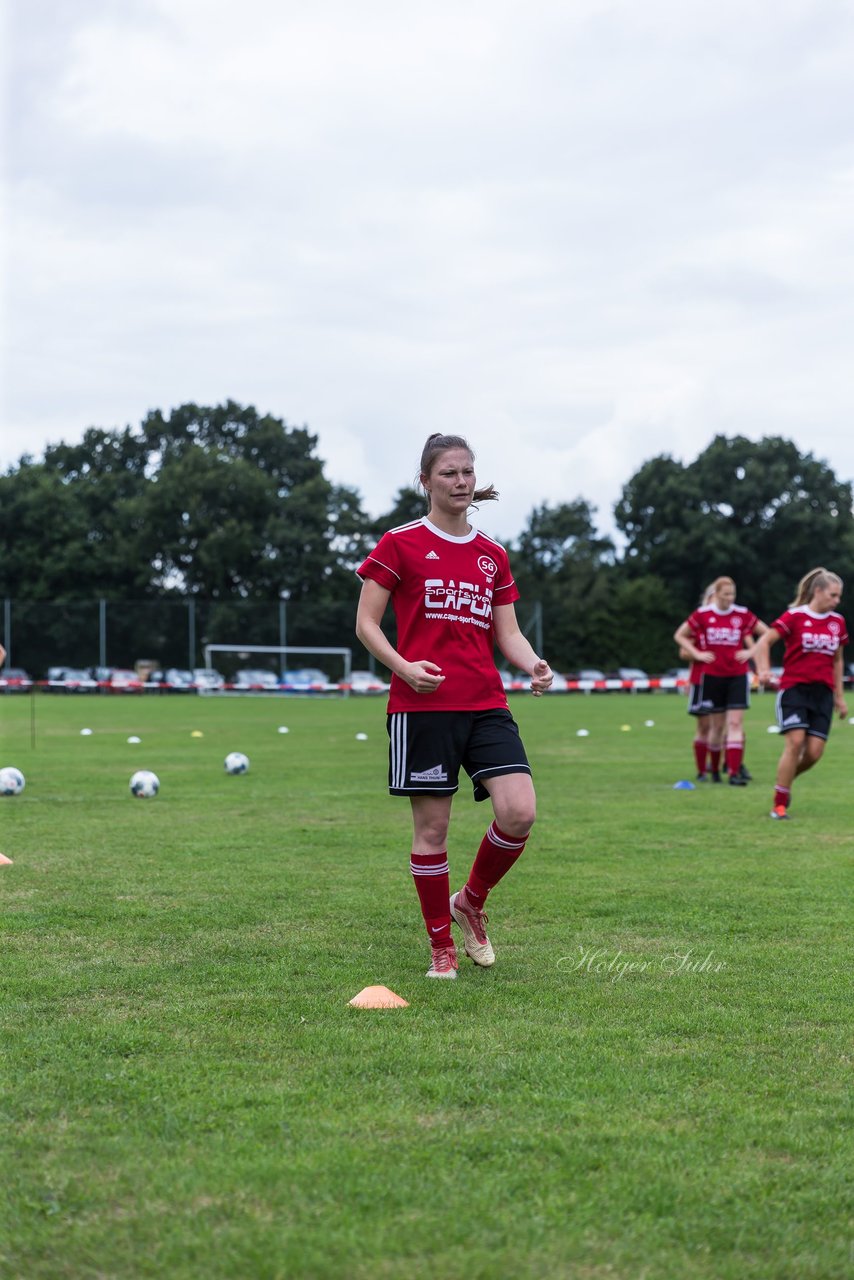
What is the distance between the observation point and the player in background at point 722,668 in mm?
13352

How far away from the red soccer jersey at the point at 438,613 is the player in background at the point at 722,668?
8243mm

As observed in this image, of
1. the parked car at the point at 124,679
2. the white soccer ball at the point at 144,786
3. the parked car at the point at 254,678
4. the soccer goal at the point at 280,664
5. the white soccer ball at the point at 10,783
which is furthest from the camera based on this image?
the soccer goal at the point at 280,664

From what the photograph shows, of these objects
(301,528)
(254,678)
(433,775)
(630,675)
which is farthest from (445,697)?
(301,528)

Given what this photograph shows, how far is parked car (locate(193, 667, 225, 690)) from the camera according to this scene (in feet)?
160

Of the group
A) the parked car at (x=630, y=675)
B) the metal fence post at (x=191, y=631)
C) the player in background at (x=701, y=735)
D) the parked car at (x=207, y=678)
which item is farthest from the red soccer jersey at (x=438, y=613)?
the parked car at (x=630, y=675)

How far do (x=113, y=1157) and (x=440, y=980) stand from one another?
6.78 ft

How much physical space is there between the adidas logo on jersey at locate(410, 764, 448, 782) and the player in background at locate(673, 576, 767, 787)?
845cm

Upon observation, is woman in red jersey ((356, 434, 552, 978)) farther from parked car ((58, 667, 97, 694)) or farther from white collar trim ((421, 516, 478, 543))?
parked car ((58, 667, 97, 694))

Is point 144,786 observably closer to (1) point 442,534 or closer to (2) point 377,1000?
(1) point 442,534

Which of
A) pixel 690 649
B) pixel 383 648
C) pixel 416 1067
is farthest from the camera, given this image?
pixel 690 649

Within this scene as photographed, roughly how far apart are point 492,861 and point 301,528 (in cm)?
6047

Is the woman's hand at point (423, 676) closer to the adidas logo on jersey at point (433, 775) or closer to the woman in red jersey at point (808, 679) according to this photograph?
the adidas logo on jersey at point (433, 775)

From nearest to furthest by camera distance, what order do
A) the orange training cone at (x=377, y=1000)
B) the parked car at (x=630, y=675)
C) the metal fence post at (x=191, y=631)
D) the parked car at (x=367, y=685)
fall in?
the orange training cone at (x=377, y=1000) < the parked car at (x=367, y=685) < the metal fence post at (x=191, y=631) < the parked car at (x=630, y=675)

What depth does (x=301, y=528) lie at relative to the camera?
65.1 meters
